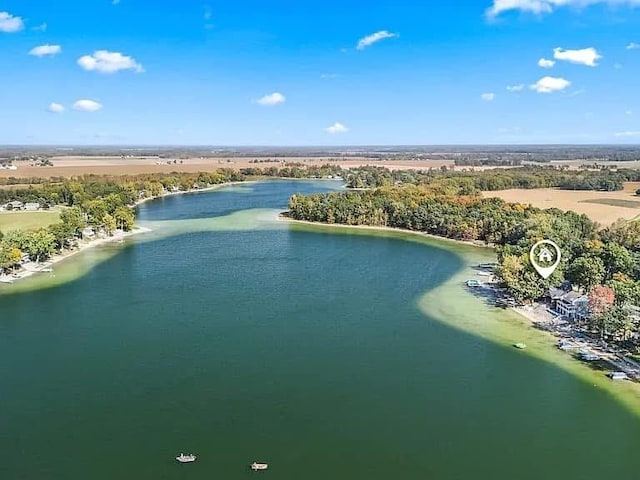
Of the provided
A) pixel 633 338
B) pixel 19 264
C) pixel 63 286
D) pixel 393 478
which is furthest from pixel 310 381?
pixel 19 264

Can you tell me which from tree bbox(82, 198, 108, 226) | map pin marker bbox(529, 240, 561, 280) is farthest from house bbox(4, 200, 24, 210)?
map pin marker bbox(529, 240, 561, 280)

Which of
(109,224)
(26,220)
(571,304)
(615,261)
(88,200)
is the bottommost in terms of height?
(571,304)

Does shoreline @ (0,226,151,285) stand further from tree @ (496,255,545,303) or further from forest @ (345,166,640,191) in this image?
forest @ (345,166,640,191)

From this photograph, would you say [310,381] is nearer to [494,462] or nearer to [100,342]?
[494,462]

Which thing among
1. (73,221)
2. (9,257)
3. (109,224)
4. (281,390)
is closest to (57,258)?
(9,257)

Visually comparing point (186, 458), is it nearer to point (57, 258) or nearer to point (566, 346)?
point (566, 346)
